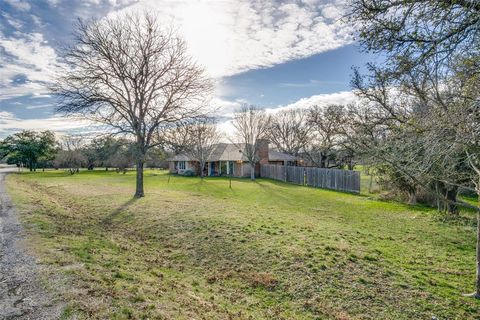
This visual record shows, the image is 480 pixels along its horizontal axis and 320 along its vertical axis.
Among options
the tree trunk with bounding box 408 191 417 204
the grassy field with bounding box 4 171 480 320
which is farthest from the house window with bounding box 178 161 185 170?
the tree trunk with bounding box 408 191 417 204

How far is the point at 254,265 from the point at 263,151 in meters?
32.5

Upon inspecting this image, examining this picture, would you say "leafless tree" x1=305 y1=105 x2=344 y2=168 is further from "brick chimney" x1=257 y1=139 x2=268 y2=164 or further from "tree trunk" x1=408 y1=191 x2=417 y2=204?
"tree trunk" x1=408 y1=191 x2=417 y2=204

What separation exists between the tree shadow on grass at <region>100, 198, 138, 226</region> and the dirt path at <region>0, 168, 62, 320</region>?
406 cm

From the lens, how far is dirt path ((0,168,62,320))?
12.3ft

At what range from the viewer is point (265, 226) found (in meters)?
9.78

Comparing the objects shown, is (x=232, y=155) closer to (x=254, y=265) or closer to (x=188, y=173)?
(x=188, y=173)

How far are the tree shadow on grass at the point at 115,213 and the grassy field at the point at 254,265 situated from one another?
0.08 metres

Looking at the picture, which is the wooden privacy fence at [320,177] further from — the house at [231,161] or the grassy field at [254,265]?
the grassy field at [254,265]

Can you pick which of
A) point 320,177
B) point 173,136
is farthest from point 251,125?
point 173,136

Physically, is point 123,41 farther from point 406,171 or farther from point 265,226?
point 406,171

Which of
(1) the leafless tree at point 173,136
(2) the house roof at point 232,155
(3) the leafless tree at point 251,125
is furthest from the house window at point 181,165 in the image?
(1) the leafless tree at point 173,136

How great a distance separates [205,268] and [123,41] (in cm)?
1515

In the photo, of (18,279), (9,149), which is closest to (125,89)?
(18,279)

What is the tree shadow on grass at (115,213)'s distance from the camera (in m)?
11.1
